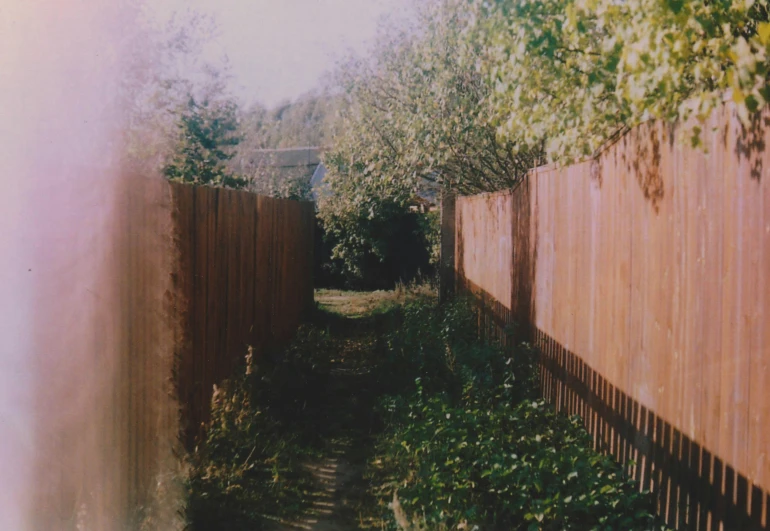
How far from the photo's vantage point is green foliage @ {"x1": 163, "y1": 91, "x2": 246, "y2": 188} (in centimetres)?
1071

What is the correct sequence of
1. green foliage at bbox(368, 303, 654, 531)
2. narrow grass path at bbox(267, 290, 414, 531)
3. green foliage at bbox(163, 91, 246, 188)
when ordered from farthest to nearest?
green foliage at bbox(163, 91, 246, 188)
narrow grass path at bbox(267, 290, 414, 531)
green foliage at bbox(368, 303, 654, 531)

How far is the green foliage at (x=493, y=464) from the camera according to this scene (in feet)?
11.8

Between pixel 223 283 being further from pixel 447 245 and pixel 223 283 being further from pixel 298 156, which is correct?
pixel 298 156

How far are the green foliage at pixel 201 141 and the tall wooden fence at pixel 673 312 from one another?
662 centimetres

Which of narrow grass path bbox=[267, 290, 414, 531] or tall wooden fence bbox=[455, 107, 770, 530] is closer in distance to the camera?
tall wooden fence bbox=[455, 107, 770, 530]

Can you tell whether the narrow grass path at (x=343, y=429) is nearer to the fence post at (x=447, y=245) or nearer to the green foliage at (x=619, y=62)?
the fence post at (x=447, y=245)

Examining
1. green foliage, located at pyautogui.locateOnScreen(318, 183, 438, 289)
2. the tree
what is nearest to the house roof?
green foliage, located at pyautogui.locateOnScreen(318, 183, 438, 289)

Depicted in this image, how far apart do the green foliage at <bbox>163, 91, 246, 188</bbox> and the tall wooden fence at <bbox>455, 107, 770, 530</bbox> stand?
6.62 meters

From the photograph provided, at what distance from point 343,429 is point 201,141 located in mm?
A: 6383

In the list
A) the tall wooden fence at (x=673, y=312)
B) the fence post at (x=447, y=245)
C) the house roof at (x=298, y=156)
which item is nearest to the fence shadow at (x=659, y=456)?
the tall wooden fence at (x=673, y=312)

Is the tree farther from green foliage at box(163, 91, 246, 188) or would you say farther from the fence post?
the fence post

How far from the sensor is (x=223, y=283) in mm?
5949

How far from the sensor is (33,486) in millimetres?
3473

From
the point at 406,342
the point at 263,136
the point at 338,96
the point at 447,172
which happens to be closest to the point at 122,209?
the point at 406,342
